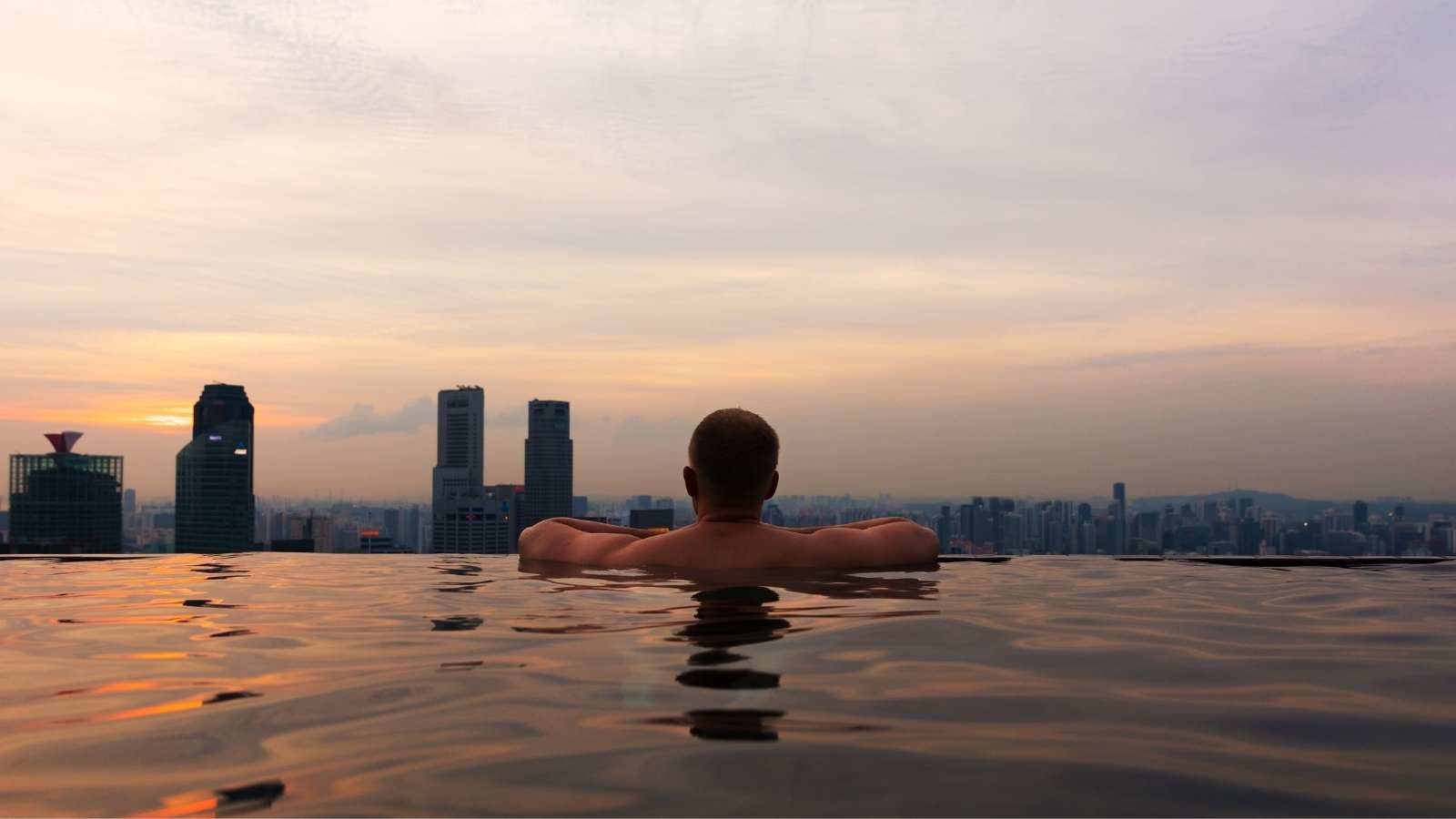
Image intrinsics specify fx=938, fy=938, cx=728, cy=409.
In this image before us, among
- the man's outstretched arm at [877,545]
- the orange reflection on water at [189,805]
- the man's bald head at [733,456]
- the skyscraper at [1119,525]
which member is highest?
the man's bald head at [733,456]

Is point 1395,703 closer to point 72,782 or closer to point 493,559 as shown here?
point 72,782

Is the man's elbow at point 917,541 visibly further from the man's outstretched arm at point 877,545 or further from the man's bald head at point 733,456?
the man's bald head at point 733,456

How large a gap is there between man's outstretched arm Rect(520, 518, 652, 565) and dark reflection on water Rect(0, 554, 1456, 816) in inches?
56.7

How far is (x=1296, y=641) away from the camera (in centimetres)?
455

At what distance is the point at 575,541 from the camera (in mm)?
7941

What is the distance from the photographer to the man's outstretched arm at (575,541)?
767cm

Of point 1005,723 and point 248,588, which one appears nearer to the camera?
point 1005,723

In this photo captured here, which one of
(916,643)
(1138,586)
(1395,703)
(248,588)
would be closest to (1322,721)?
(1395,703)

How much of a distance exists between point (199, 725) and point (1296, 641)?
4708 mm

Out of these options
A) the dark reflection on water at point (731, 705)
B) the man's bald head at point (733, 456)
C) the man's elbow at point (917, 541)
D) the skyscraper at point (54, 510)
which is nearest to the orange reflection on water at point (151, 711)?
the dark reflection on water at point (731, 705)

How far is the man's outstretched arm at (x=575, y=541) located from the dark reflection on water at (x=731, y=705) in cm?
144

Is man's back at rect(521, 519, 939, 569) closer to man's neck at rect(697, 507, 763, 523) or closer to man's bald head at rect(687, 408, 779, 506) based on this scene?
man's neck at rect(697, 507, 763, 523)

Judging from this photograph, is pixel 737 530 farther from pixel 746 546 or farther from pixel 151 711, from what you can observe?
pixel 151 711

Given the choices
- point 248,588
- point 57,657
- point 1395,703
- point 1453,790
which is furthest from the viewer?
point 248,588
